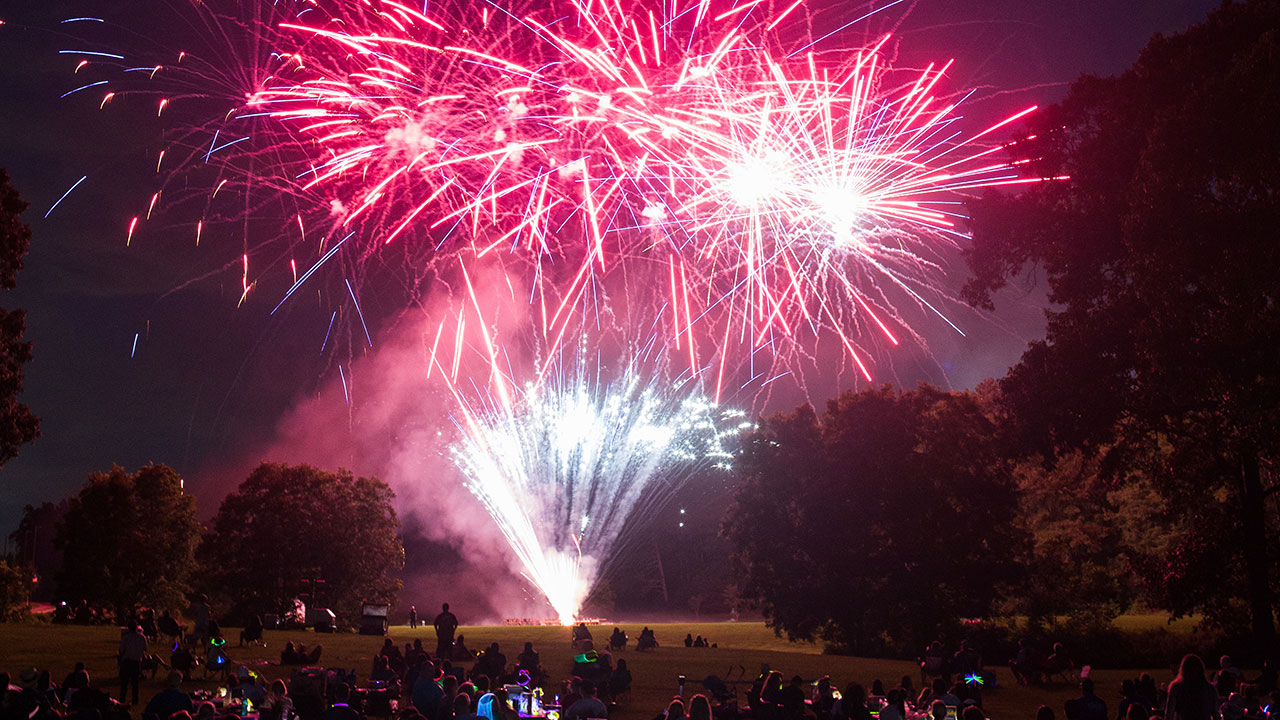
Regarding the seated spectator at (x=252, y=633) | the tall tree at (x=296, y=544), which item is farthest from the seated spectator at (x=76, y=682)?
the tall tree at (x=296, y=544)

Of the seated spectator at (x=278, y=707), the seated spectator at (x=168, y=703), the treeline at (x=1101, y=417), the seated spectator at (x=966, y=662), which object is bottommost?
the seated spectator at (x=966, y=662)

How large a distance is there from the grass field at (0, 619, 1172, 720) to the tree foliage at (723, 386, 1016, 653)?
4.38 m

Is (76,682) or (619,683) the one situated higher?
(76,682)

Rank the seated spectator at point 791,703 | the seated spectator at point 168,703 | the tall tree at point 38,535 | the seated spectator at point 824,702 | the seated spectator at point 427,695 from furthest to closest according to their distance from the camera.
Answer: the tall tree at point 38,535 → the seated spectator at point 824,702 → the seated spectator at point 791,703 → the seated spectator at point 427,695 → the seated spectator at point 168,703

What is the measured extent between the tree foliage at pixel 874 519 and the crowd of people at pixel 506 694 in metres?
14.2

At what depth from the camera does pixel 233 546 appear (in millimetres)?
62406

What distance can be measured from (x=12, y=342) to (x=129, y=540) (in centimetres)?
4485

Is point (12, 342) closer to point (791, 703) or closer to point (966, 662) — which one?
point (791, 703)

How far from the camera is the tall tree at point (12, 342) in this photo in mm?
28886

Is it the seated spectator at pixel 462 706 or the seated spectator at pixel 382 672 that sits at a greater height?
the seated spectator at pixel 462 706

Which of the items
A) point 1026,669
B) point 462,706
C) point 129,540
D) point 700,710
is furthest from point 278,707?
point 129,540

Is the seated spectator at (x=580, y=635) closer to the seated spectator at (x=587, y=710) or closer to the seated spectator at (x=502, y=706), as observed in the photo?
the seated spectator at (x=502, y=706)

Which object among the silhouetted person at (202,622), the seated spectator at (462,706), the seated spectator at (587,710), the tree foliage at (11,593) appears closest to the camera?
the seated spectator at (462,706)

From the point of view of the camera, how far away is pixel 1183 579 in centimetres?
2727
